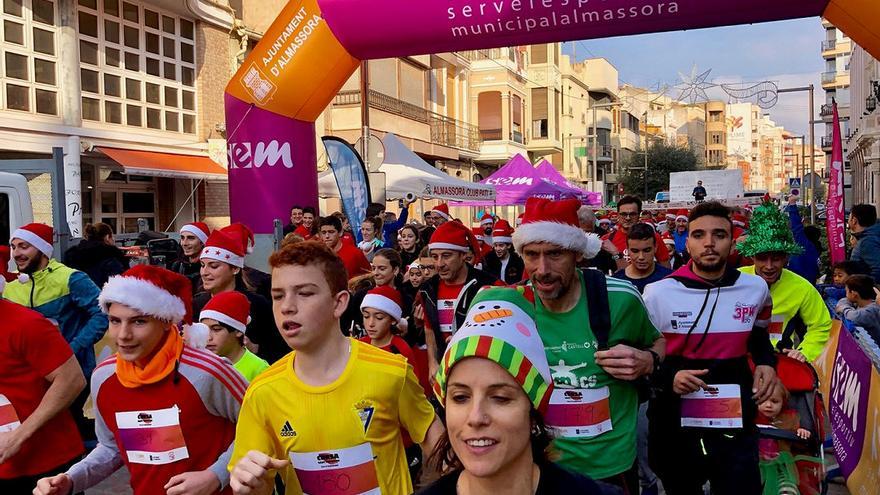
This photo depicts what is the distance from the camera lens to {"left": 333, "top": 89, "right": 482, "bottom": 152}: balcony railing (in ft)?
83.8

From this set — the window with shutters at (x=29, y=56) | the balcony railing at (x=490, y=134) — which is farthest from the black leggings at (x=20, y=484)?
the balcony railing at (x=490, y=134)

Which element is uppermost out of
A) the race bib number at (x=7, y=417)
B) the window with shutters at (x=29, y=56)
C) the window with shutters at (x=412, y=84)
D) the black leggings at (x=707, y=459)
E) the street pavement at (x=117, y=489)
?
the window with shutters at (x=412, y=84)

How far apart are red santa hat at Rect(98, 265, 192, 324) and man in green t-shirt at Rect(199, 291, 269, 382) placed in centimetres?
82

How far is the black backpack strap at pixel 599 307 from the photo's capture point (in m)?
3.26

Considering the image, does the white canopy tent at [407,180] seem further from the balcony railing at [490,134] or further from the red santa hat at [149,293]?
the balcony railing at [490,134]

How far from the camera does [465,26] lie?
8922 mm

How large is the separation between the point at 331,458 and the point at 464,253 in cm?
340

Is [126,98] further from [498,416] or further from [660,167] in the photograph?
[660,167]

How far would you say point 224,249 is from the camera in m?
5.20

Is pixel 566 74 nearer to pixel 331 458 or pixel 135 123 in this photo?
pixel 135 123

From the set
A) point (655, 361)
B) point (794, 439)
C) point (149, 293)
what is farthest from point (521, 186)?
point (149, 293)

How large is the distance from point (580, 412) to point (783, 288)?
2512mm

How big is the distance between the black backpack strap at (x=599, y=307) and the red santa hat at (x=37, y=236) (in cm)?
423

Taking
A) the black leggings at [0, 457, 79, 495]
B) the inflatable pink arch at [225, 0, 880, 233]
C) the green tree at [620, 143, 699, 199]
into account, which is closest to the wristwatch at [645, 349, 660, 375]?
the black leggings at [0, 457, 79, 495]
